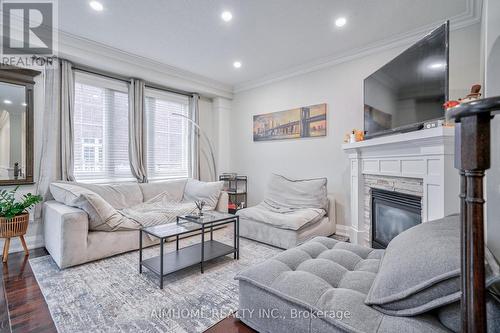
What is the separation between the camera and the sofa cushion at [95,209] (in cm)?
255

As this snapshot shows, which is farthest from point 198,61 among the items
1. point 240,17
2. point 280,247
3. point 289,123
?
point 280,247

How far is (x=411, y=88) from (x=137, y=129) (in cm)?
375

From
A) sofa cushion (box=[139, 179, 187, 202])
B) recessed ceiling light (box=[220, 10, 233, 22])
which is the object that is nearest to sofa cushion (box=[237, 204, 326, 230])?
sofa cushion (box=[139, 179, 187, 202])

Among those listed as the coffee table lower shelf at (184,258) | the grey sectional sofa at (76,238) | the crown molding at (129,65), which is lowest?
the coffee table lower shelf at (184,258)

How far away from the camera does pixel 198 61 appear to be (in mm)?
3822

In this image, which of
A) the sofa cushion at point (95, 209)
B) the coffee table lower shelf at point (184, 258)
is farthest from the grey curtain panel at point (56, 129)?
the coffee table lower shelf at point (184, 258)

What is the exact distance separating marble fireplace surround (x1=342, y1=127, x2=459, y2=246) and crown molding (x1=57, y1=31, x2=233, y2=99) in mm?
2878

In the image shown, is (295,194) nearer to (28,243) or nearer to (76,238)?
(76,238)

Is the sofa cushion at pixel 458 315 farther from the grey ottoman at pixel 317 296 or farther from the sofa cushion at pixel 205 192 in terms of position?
the sofa cushion at pixel 205 192

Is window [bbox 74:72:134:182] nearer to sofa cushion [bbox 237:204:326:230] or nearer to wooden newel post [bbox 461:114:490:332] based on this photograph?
sofa cushion [bbox 237:204:326:230]

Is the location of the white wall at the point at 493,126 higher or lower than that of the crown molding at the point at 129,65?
lower

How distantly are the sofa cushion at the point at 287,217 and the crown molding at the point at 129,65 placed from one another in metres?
2.54

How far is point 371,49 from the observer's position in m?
3.28

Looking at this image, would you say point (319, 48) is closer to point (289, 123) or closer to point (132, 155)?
point (289, 123)
